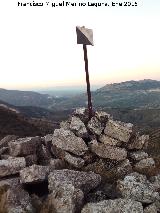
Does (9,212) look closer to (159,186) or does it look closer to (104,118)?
(159,186)

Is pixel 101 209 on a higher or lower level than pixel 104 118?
lower

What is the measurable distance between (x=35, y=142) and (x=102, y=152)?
3313 millimetres

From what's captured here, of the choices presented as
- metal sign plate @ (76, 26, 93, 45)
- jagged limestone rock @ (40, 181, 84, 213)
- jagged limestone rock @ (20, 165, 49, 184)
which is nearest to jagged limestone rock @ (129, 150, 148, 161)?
jagged limestone rock @ (20, 165, 49, 184)

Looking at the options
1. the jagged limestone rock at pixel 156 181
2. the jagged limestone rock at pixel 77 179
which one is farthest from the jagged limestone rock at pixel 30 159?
the jagged limestone rock at pixel 156 181

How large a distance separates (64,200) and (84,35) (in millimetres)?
9349

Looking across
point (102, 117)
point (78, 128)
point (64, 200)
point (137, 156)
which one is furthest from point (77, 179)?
point (102, 117)

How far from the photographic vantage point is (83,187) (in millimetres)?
15023

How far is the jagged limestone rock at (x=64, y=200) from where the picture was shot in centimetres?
1361

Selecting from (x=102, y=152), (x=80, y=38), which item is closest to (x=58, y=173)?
(x=102, y=152)

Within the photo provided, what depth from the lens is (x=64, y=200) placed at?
13.8 meters

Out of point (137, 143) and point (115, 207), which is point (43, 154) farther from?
point (115, 207)

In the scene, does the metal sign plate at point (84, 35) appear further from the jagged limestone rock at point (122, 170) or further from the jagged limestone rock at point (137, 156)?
the jagged limestone rock at point (122, 170)

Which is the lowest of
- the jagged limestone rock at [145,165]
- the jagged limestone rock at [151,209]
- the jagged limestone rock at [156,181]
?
the jagged limestone rock at [151,209]

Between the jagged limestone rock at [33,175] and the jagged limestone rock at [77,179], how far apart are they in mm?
472
